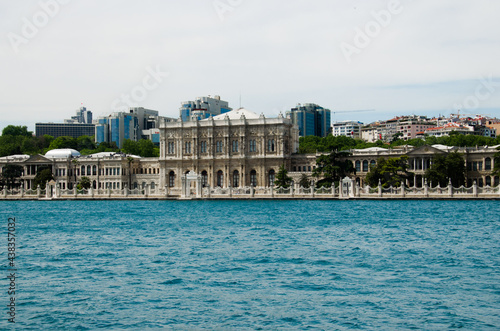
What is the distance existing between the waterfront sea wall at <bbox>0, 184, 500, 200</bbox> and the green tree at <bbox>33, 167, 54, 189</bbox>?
13.3 feet

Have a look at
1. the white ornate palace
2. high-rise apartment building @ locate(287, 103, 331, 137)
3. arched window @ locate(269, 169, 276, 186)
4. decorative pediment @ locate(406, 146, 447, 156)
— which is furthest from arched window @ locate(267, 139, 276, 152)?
high-rise apartment building @ locate(287, 103, 331, 137)

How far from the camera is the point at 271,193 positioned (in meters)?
69.5

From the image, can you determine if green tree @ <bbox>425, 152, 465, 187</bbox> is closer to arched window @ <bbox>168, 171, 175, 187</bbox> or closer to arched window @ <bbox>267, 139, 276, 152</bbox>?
arched window @ <bbox>267, 139, 276, 152</bbox>

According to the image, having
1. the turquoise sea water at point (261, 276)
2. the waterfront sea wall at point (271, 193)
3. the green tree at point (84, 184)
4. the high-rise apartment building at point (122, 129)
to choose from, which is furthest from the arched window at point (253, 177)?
the high-rise apartment building at point (122, 129)

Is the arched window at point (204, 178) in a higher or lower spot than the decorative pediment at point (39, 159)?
lower

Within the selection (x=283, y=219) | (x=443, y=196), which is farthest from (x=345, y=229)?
(x=443, y=196)

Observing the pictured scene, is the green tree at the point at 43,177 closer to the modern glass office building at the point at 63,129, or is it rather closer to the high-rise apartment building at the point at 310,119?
the modern glass office building at the point at 63,129

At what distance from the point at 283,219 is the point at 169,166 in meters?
42.0

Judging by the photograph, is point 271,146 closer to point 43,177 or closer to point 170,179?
point 170,179

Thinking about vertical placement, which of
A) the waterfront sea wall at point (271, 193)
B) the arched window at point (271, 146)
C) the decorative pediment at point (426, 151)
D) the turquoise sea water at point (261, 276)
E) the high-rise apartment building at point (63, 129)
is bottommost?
the turquoise sea water at point (261, 276)

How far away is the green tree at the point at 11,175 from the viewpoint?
290 feet

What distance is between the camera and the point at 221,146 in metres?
83.2

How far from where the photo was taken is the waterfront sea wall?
204 feet

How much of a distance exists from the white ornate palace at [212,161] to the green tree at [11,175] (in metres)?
0.81
